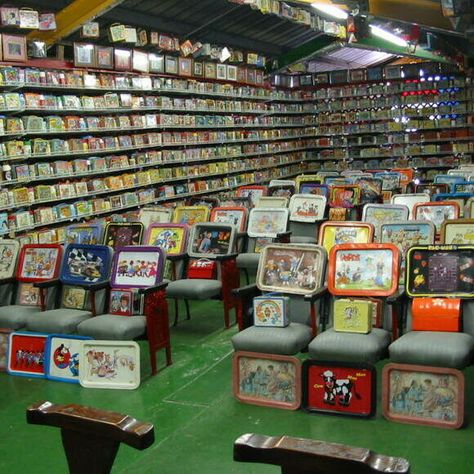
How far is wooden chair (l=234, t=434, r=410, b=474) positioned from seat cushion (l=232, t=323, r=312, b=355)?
9.98 ft

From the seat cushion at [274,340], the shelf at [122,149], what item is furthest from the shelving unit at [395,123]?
the seat cushion at [274,340]

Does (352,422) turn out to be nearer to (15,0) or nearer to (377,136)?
(15,0)

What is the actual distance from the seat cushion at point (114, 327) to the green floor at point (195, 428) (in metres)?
0.41

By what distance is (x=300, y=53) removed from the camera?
723 inches

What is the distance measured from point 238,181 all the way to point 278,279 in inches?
407

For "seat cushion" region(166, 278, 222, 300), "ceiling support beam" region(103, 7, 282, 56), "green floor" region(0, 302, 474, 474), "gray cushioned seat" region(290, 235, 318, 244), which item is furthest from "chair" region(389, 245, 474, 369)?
"ceiling support beam" region(103, 7, 282, 56)

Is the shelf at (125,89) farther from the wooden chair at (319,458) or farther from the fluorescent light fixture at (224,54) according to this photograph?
the wooden chair at (319,458)

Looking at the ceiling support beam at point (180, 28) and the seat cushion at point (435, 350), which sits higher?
the ceiling support beam at point (180, 28)

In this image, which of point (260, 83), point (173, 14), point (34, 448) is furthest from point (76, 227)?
point (260, 83)

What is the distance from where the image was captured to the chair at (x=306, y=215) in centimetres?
879

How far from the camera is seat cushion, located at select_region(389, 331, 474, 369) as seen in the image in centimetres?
427

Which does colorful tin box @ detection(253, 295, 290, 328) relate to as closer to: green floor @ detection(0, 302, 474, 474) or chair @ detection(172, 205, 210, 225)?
green floor @ detection(0, 302, 474, 474)

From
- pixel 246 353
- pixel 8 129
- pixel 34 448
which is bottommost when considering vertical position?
pixel 34 448

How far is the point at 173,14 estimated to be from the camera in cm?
1290
